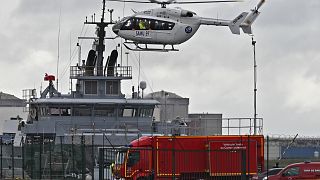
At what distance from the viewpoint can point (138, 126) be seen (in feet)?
185

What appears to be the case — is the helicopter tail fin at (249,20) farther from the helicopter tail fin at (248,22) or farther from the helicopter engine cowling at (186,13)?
the helicopter engine cowling at (186,13)

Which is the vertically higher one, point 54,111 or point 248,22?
point 248,22

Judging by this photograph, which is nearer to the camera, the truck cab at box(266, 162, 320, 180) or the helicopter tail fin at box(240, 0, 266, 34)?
the truck cab at box(266, 162, 320, 180)

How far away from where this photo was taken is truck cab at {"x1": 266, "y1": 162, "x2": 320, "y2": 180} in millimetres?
41969

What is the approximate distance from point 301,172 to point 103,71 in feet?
66.9

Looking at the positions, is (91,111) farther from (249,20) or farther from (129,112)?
(249,20)

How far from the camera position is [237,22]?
204 ft

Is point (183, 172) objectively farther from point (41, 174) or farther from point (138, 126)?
point (138, 126)

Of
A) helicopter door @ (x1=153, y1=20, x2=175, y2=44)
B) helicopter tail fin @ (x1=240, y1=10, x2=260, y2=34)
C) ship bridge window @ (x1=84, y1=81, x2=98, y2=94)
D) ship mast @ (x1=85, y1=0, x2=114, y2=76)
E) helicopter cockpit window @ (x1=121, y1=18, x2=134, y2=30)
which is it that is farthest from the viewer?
helicopter tail fin @ (x1=240, y1=10, x2=260, y2=34)

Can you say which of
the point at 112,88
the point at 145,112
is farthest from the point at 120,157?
the point at 112,88

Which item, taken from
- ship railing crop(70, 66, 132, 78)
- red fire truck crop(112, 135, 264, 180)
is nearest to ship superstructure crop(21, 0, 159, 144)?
ship railing crop(70, 66, 132, 78)

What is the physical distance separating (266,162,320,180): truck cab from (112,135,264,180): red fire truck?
119 cm

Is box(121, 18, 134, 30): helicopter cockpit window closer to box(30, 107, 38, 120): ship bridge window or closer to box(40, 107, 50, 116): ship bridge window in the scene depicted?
box(40, 107, 50, 116): ship bridge window

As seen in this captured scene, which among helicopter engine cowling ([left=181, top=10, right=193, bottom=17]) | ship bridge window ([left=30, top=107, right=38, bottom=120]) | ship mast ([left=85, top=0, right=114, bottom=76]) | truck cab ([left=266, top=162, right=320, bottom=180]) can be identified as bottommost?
truck cab ([left=266, top=162, right=320, bottom=180])
